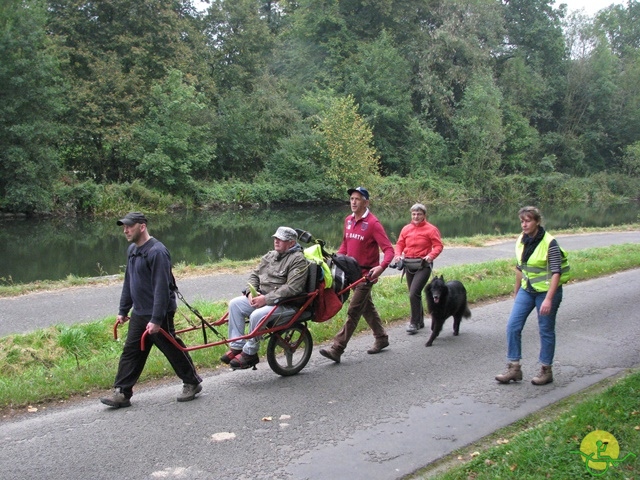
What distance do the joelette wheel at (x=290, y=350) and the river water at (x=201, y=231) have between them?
36.4ft

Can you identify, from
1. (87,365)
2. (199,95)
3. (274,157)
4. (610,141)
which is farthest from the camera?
(610,141)

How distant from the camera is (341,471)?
480cm

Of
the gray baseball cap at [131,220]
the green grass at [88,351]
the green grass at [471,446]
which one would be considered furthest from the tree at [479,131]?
the gray baseball cap at [131,220]

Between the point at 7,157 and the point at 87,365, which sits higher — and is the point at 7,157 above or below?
above

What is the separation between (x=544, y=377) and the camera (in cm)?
Result: 683

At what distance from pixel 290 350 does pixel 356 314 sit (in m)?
1.11

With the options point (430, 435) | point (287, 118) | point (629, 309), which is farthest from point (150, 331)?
point (287, 118)

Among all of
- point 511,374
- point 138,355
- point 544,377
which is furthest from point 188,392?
point 544,377

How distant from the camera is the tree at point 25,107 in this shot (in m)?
32.0

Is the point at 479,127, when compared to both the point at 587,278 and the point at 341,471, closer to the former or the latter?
the point at 587,278

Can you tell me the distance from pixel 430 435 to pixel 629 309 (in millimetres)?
6696

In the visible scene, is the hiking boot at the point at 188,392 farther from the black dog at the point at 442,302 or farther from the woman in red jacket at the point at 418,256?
the woman in red jacket at the point at 418,256

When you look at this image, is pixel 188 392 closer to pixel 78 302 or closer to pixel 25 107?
pixel 78 302

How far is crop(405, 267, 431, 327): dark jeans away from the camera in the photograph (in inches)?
361
